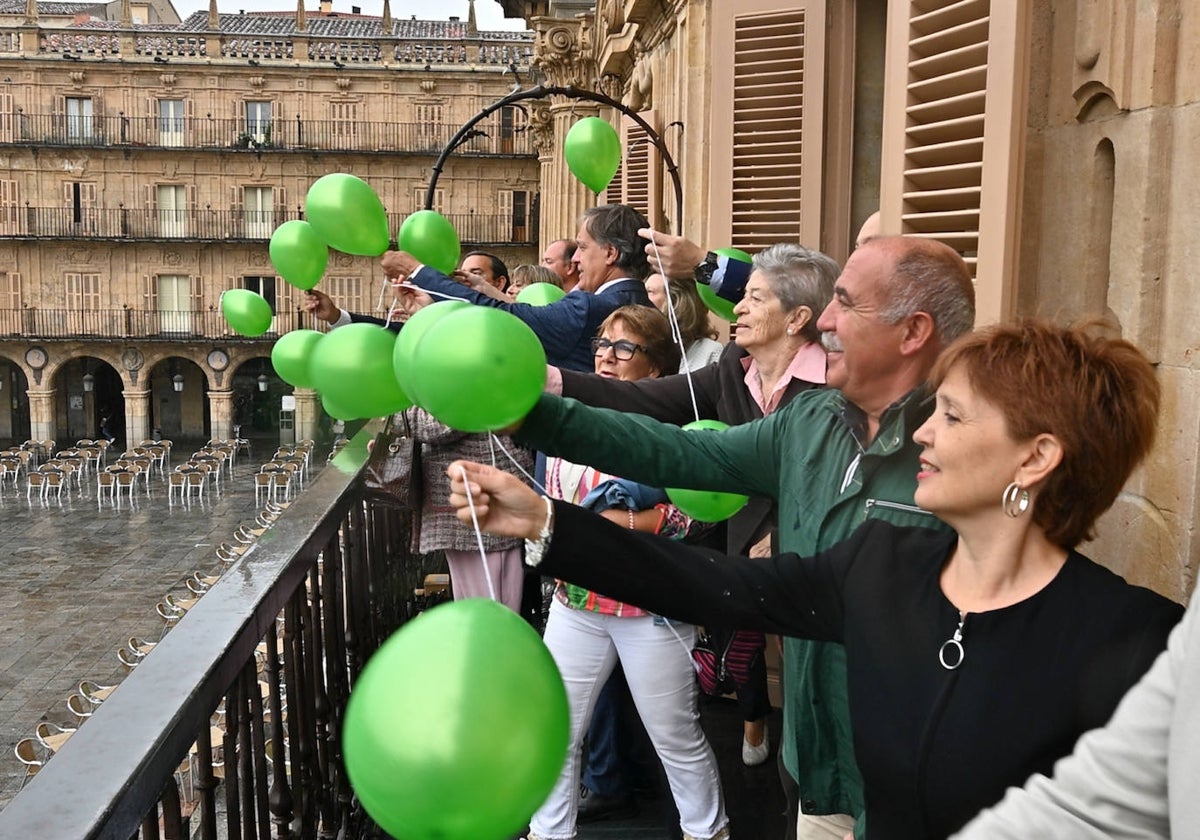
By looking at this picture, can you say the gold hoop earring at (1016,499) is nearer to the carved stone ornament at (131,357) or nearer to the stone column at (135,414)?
the carved stone ornament at (131,357)

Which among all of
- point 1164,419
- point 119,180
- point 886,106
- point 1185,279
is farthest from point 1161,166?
point 119,180

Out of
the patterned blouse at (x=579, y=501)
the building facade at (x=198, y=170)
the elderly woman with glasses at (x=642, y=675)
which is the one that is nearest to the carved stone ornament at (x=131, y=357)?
the building facade at (x=198, y=170)

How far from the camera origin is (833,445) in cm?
194

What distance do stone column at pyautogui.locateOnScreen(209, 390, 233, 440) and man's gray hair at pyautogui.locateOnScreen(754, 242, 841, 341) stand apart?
35256mm

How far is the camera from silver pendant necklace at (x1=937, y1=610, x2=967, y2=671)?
1439mm

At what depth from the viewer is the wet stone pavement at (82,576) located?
1412 centimetres

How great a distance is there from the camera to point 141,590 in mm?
19328

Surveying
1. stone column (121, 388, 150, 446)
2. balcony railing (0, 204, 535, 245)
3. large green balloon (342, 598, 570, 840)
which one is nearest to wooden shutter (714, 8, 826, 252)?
large green balloon (342, 598, 570, 840)

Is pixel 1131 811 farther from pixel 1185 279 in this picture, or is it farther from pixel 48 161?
pixel 48 161

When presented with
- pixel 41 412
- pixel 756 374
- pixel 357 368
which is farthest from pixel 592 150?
pixel 41 412

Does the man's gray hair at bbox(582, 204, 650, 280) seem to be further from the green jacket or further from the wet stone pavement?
the wet stone pavement

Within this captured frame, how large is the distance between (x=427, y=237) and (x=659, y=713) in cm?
173

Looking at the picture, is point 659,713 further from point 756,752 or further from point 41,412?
point 41,412

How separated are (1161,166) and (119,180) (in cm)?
3687
